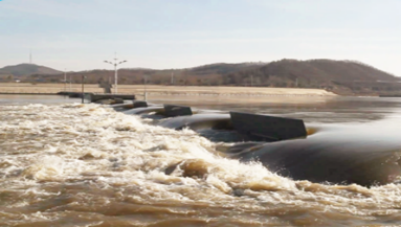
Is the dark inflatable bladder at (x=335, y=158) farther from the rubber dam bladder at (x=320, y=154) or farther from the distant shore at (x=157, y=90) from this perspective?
the distant shore at (x=157, y=90)

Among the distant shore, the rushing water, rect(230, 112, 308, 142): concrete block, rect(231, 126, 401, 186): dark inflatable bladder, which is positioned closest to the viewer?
the rushing water

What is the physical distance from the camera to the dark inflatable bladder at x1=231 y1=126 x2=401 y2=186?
28.7 ft

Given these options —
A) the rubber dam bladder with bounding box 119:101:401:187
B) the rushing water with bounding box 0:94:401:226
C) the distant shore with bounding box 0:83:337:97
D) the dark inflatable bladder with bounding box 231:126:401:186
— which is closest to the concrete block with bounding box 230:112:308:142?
the rubber dam bladder with bounding box 119:101:401:187

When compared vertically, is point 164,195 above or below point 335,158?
below

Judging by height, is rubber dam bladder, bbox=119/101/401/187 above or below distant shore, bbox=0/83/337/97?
above

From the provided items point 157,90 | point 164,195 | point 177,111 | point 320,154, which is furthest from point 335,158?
point 157,90

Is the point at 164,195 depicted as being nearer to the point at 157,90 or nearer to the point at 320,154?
the point at 320,154

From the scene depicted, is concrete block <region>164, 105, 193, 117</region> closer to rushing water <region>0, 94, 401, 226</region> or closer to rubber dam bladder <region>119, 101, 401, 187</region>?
rubber dam bladder <region>119, 101, 401, 187</region>

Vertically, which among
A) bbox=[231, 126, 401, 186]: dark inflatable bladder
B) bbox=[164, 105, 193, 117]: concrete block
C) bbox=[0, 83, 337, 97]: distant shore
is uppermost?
bbox=[231, 126, 401, 186]: dark inflatable bladder

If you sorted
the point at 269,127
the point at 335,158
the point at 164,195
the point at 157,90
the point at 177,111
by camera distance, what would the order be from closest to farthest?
the point at 164,195 < the point at 335,158 < the point at 269,127 < the point at 177,111 < the point at 157,90

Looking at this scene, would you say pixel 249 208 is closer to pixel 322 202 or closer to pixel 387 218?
pixel 322 202

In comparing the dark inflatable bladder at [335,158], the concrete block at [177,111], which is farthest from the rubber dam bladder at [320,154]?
the concrete block at [177,111]

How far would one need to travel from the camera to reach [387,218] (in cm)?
645

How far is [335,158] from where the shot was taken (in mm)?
9867
